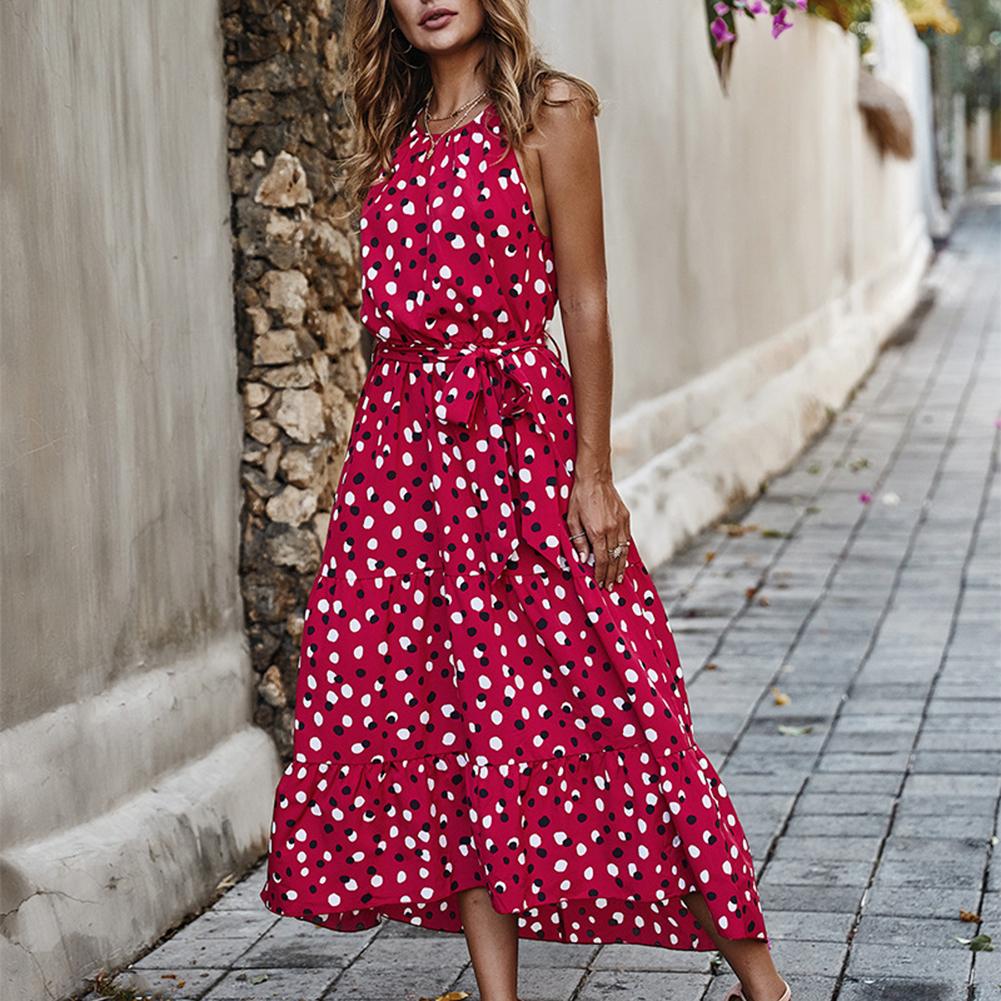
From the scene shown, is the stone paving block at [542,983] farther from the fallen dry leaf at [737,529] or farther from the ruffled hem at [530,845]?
the fallen dry leaf at [737,529]

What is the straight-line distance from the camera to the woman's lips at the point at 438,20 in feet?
10.1

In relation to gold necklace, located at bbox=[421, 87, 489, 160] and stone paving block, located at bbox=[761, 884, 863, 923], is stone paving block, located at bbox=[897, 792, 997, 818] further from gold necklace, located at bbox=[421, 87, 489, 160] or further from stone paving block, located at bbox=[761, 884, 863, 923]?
gold necklace, located at bbox=[421, 87, 489, 160]

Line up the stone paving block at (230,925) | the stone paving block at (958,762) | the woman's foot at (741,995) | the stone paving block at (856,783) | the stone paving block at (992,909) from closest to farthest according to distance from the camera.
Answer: the woman's foot at (741,995), the stone paving block at (992,909), the stone paving block at (230,925), the stone paving block at (856,783), the stone paving block at (958,762)

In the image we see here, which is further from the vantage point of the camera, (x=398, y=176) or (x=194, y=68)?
(x=194, y=68)

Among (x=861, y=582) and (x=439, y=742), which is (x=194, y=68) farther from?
(x=861, y=582)

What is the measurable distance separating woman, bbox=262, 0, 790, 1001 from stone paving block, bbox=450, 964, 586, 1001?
364 mm

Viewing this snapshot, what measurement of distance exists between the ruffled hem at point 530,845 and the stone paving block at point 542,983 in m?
0.35

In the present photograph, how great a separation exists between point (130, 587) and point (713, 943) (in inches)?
56.9

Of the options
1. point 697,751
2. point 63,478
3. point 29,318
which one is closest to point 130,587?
point 63,478

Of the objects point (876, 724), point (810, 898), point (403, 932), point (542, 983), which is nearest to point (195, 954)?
point (403, 932)

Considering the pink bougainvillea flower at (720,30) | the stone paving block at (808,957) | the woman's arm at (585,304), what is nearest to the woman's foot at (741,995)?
the stone paving block at (808,957)

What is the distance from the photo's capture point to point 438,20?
307 centimetres

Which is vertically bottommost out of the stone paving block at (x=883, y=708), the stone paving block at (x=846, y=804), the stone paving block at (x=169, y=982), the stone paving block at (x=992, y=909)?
the stone paving block at (x=883, y=708)

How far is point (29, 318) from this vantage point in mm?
Answer: 3426
